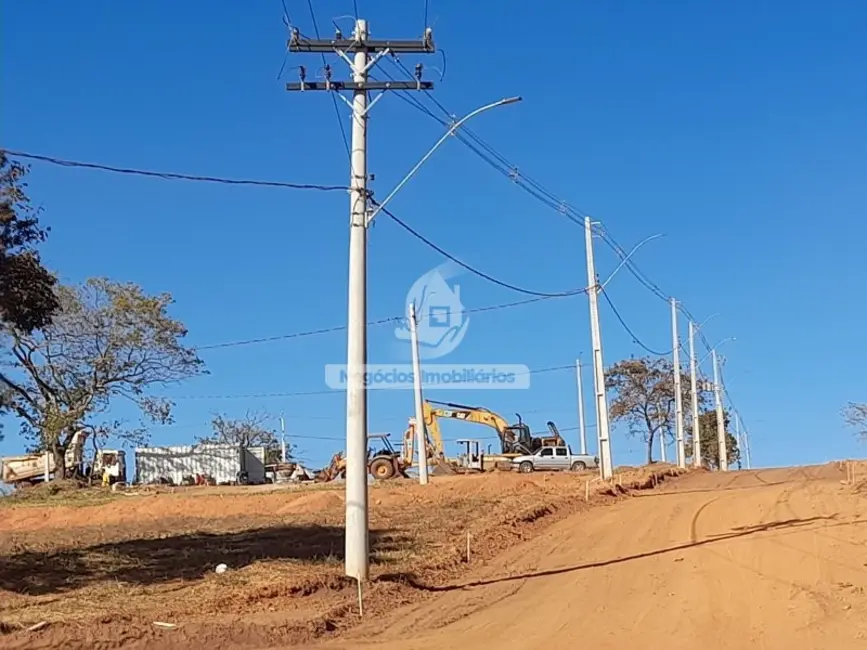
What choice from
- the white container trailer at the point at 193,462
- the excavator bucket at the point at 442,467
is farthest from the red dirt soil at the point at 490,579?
the white container trailer at the point at 193,462

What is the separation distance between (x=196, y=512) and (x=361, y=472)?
24.2 meters

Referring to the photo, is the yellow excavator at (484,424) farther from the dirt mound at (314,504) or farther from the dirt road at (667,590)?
the dirt road at (667,590)

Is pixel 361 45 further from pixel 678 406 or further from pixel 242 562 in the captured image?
pixel 678 406

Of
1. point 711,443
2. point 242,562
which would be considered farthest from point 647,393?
point 242,562

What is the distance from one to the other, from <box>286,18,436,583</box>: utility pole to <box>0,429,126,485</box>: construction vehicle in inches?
1690

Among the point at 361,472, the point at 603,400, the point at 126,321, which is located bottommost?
the point at 361,472

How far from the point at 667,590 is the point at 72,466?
4881 centimetres

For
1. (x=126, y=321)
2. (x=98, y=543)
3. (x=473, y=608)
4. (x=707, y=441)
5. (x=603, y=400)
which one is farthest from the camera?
(x=707, y=441)

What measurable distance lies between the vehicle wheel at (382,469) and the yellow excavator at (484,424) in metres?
0.90

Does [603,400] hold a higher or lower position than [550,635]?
higher

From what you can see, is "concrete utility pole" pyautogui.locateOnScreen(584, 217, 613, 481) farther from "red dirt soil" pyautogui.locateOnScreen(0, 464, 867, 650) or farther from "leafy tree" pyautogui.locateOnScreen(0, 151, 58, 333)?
"leafy tree" pyautogui.locateOnScreen(0, 151, 58, 333)

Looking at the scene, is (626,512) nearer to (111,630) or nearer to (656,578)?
(656,578)

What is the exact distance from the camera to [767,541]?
17672 mm

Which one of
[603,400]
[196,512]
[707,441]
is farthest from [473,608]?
[707,441]
